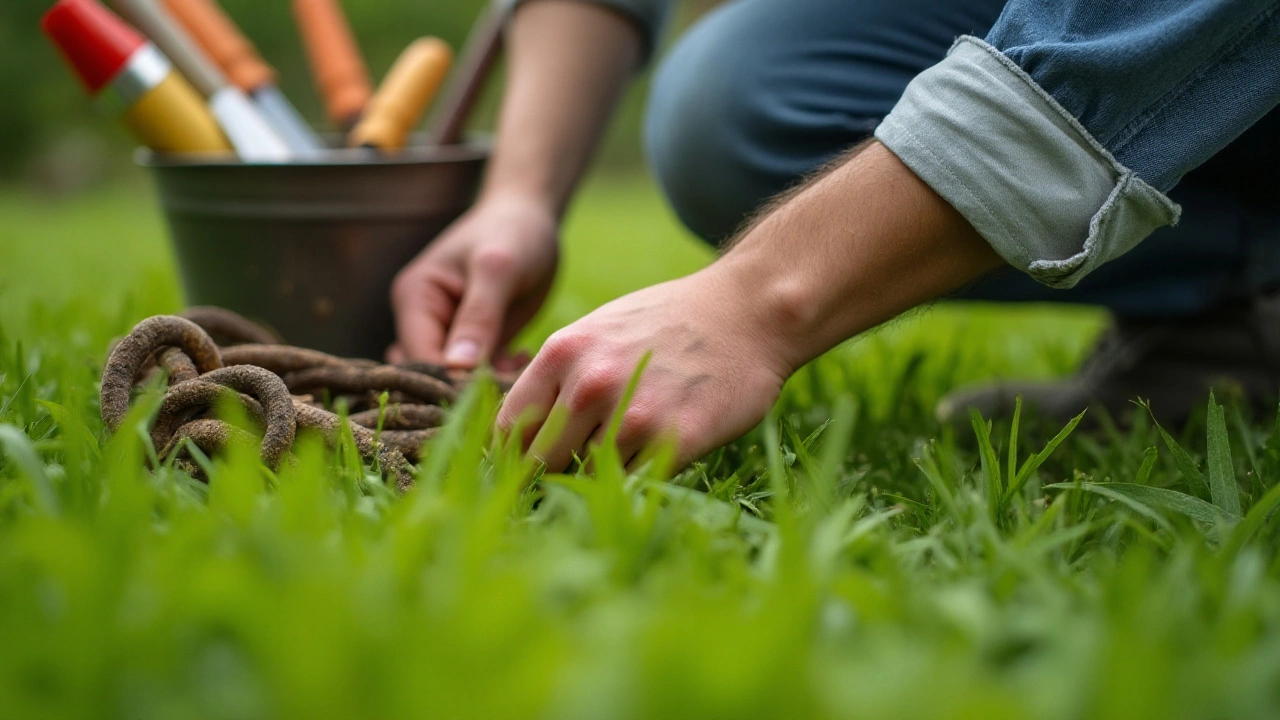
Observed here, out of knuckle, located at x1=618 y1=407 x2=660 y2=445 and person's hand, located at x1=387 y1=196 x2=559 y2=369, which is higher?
knuckle, located at x1=618 y1=407 x2=660 y2=445

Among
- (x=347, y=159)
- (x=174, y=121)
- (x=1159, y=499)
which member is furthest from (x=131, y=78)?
(x=1159, y=499)

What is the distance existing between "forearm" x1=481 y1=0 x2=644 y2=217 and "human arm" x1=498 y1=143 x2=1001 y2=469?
0.58 meters

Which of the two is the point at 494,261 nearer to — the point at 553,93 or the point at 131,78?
the point at 553,93

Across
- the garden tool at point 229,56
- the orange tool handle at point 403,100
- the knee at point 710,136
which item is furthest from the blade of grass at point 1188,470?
the garden tool at point 229,56

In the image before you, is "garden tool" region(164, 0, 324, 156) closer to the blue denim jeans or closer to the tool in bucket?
the tool in bucket

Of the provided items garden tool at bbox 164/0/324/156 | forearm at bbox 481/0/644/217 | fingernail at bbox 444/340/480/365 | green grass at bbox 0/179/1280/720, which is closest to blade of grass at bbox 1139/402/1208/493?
green grass at bbox 0/179/1280/720

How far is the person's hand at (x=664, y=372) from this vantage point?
0.74 meters

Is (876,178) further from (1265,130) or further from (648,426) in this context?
(1265,130)

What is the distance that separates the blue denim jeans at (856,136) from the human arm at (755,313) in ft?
1.03

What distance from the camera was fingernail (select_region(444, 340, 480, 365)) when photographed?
3.60 ft

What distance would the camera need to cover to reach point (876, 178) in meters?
0.73

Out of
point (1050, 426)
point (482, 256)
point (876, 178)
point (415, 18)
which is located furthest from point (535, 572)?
point (415, 18)

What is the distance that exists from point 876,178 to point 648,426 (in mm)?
234

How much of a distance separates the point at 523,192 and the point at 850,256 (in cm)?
63
